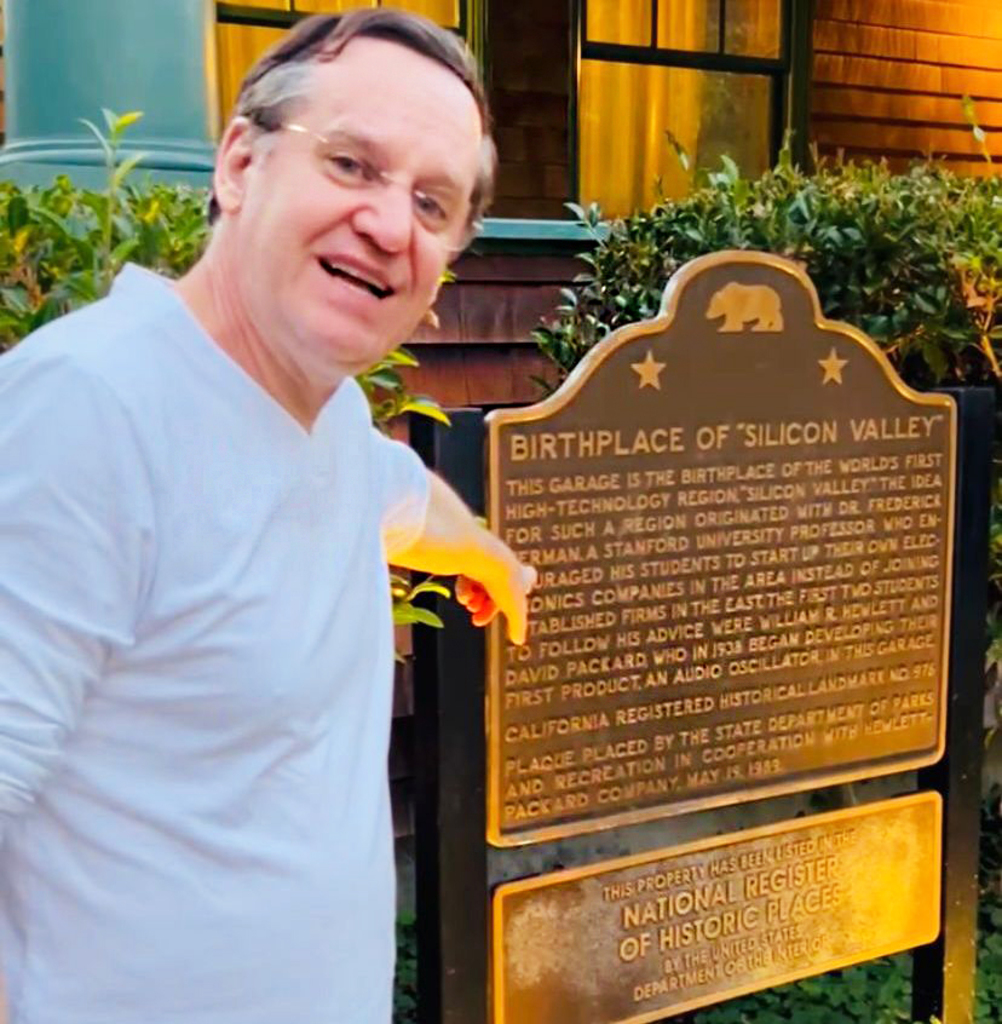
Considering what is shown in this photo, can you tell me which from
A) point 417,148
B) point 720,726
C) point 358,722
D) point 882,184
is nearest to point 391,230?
point 417,148

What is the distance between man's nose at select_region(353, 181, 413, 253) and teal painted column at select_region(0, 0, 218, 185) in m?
2.01

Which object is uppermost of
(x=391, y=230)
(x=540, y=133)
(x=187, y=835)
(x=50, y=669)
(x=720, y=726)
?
(x=540, y=133)

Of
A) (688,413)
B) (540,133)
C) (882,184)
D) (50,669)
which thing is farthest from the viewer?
(540,133)

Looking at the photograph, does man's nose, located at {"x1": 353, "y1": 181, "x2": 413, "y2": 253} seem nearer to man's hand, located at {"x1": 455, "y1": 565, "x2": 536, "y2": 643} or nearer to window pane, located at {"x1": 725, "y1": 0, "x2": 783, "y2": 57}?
man's hand, located at {"x1": 455, "y1": 565, "x2": 536, "y2": 643}

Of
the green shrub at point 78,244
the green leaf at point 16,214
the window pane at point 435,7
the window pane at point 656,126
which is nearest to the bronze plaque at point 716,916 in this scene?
the green shrub at point 78,244

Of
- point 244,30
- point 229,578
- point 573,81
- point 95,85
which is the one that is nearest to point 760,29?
point 573,81

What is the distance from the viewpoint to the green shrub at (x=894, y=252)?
3.19 metres

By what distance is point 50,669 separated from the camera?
3.81 ft

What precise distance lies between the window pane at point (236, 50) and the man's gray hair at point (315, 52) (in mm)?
3560

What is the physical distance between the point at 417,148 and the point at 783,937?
199cm

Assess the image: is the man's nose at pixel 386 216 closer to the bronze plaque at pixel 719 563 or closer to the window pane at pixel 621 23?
the bronze plaque at pixel 719 563

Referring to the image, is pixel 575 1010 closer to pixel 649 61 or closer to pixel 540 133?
pixel 649 61

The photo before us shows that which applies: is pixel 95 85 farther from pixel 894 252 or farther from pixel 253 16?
pixel 894 252

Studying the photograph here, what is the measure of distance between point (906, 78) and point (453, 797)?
5.90 meters
